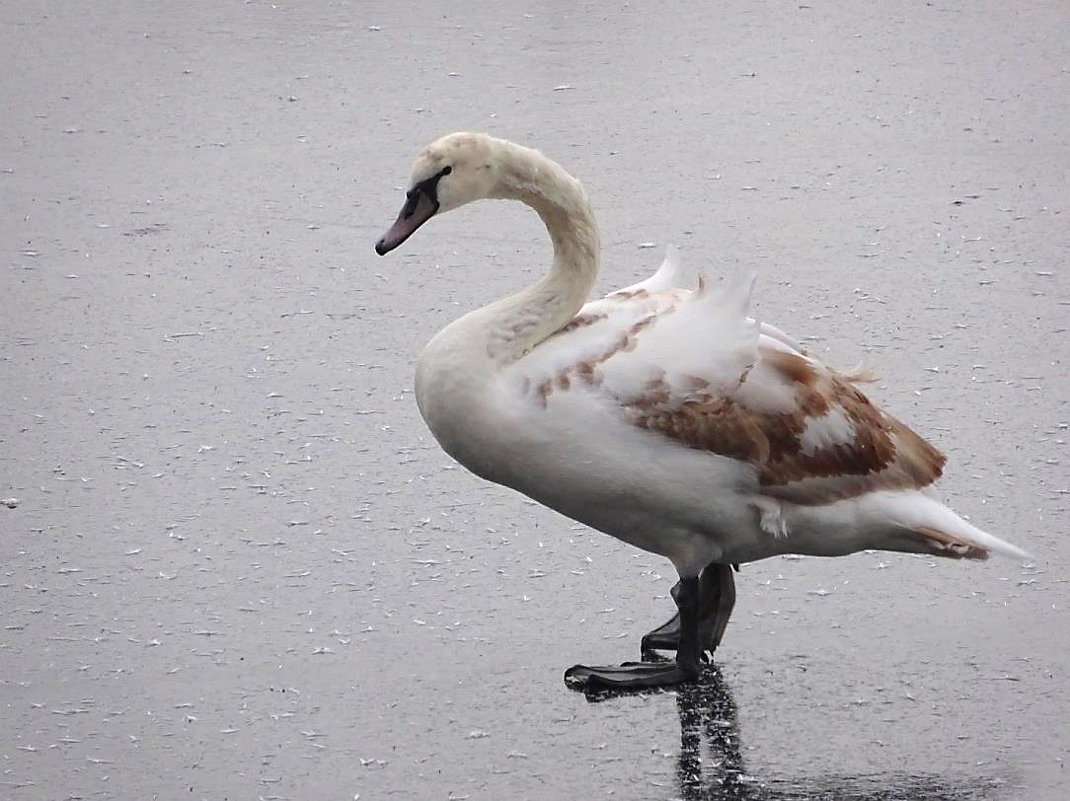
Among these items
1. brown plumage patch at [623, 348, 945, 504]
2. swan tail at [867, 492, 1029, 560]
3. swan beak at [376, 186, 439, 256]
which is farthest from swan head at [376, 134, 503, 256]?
swan tail at [867, 492, 1029, 560]

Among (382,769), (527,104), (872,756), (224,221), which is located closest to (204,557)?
(382,769)

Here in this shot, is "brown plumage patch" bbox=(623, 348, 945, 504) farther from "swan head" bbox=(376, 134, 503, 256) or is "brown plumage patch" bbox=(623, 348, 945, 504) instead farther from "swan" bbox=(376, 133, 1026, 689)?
"swan head" bbox=(376, 134, 503, 256)

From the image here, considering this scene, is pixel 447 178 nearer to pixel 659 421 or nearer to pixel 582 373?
pixel 582 373

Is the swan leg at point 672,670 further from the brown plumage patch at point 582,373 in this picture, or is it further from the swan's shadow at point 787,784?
the brown plumage patch at point 582,373

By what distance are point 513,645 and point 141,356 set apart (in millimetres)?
2143

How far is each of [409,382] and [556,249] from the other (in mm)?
1592

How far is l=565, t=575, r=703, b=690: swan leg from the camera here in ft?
14.0

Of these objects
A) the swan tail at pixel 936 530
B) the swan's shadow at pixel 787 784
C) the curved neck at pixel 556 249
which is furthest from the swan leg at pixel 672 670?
the curved neck at pixel 556 249

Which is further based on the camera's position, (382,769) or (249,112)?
(249,112)

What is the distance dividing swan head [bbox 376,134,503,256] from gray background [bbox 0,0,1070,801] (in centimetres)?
91

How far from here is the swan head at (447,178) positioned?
4266mm

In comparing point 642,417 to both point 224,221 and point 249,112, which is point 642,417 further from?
point 249,112

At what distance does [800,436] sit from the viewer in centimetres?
423

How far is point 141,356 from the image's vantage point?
20.1 ft
